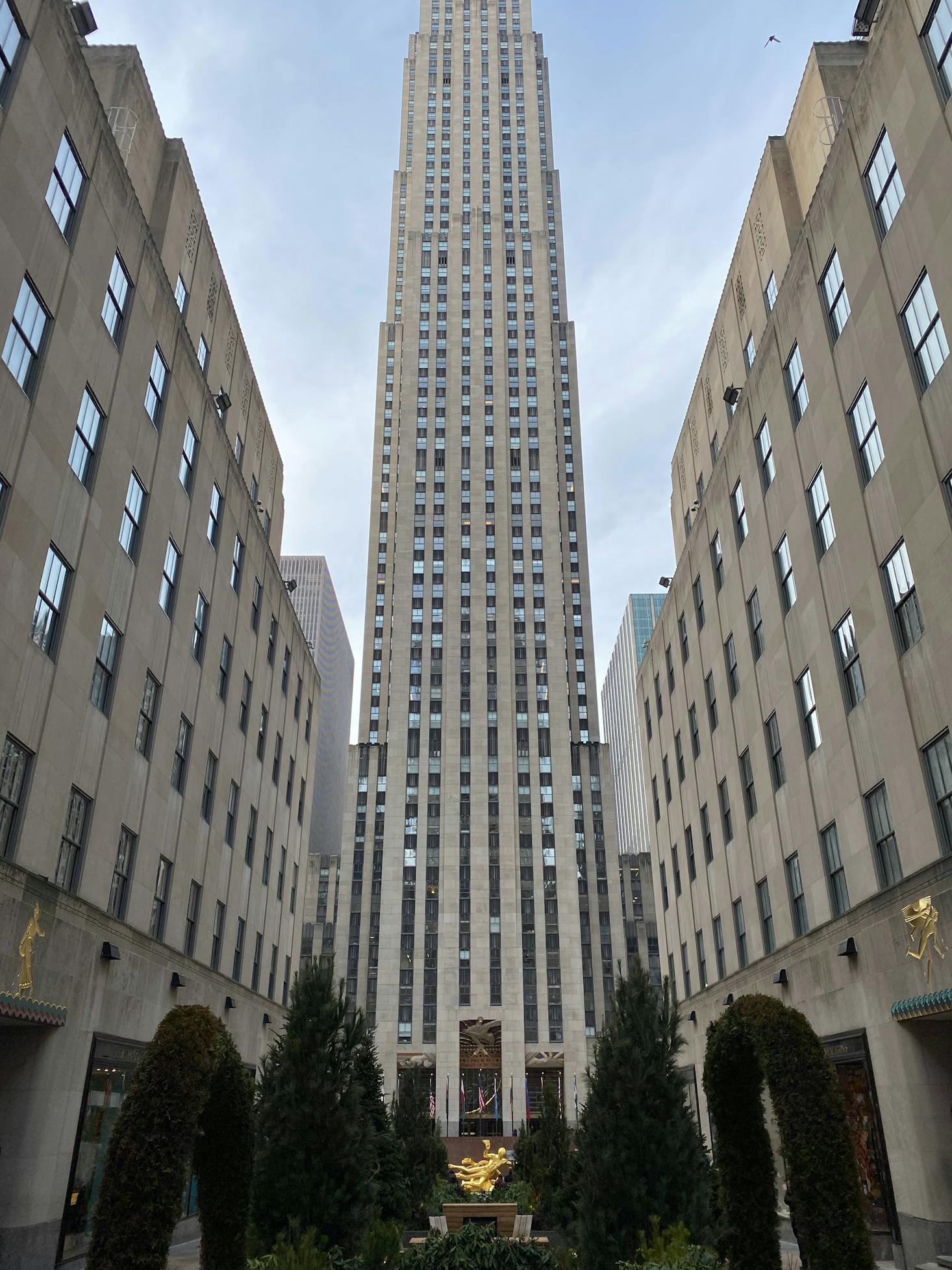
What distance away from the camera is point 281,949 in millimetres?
45031

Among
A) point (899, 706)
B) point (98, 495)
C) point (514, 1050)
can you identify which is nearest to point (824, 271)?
point (899, 706)

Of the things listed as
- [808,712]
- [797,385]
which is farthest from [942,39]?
[808,712]

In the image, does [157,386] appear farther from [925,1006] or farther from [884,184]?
[925,1006]

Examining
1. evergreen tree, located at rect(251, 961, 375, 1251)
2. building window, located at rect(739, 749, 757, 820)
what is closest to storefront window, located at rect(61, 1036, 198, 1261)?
evergreen tree, located at rect(251, 961, 375, 1251)

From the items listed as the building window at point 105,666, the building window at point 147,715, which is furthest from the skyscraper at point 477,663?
the building window at point 105,666

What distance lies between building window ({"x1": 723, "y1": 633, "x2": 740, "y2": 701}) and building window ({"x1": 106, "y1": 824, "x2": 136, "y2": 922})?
70.8ft

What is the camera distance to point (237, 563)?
124 feet

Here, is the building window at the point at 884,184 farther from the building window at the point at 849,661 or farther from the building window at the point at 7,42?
the building window at the point at 7,42

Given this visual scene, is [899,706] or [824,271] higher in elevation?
[824,271]

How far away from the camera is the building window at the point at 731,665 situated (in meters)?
35.5

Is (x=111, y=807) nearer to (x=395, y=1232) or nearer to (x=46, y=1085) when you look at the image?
(x=46, y=1085)

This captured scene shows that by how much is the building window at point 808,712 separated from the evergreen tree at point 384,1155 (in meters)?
15.3

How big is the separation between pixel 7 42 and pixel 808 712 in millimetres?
25804

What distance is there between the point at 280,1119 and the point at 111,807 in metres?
9.74
